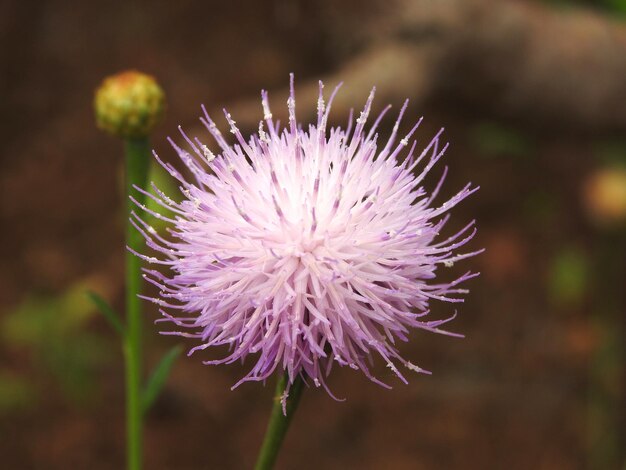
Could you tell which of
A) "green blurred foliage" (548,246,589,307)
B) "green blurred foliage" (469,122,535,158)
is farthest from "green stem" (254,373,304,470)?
"green blurred foliage" (469,122,535,158)

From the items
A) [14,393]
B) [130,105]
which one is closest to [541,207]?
[14,393]

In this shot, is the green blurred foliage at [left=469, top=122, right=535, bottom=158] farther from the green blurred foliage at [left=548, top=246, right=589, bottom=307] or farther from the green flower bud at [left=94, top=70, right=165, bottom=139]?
the green flower bud at [left=94, top=70, right=165, bottom=139]

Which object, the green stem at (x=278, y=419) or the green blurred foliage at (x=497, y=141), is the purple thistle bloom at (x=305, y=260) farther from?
the green blurred foliage at (x=497, y=141)

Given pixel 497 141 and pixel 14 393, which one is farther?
pixel 497 141

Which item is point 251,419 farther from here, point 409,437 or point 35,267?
point 35,267

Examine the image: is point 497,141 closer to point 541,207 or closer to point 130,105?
point 541,207

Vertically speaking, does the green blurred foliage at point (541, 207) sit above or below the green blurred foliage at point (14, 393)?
above

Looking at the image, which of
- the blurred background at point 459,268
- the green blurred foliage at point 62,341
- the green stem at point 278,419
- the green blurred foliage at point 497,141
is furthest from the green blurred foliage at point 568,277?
the green stem at point 278,419
